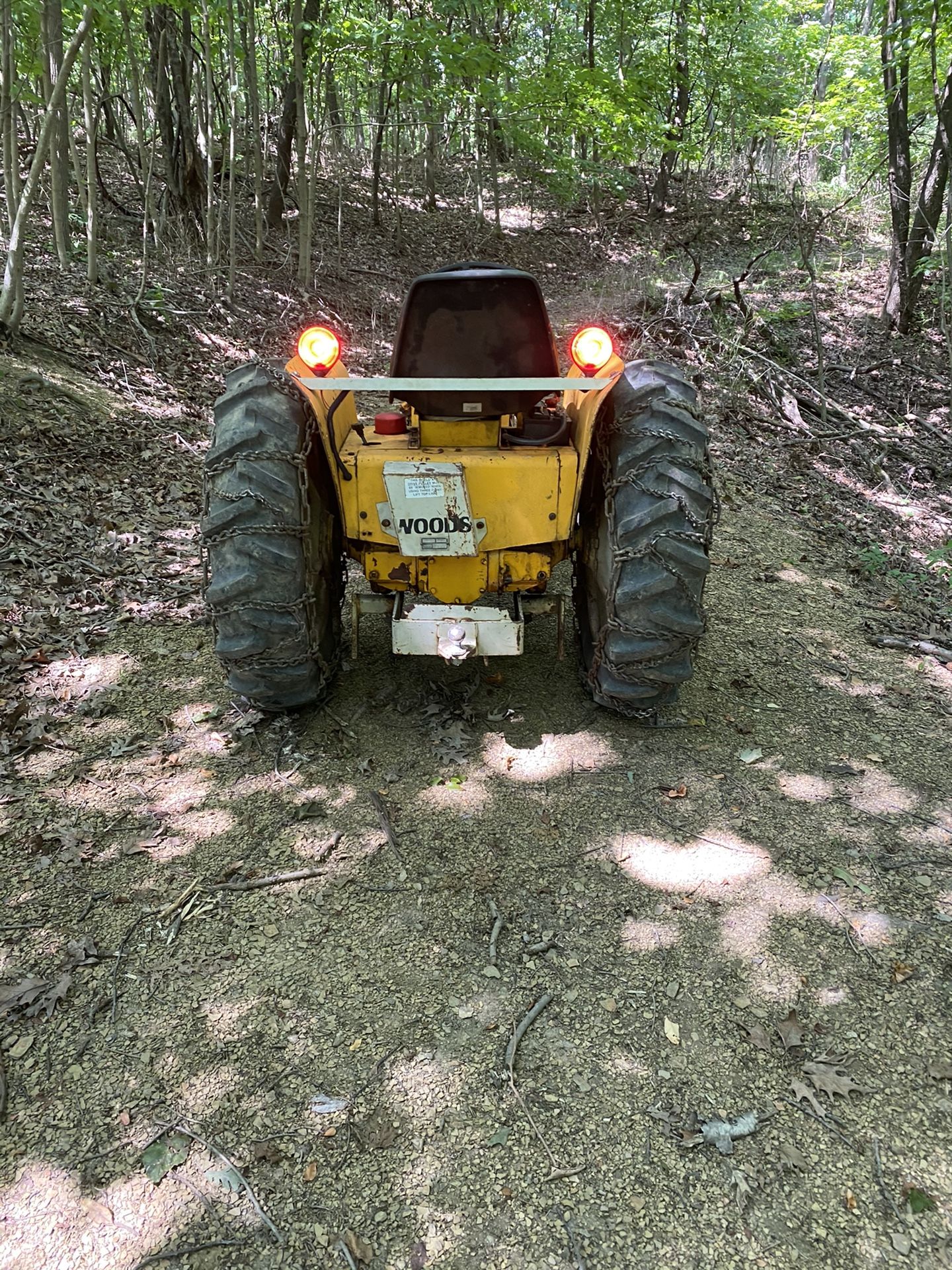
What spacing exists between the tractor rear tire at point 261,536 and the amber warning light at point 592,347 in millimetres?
1074

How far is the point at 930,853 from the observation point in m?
2.72

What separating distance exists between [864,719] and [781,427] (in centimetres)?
513

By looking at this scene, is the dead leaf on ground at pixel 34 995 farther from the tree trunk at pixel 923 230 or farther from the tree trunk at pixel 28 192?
the tree trunk at pixel 923 230

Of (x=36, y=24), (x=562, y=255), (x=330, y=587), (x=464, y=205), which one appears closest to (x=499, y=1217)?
(x=330, y=587)

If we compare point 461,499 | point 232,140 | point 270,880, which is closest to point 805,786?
point 461,499

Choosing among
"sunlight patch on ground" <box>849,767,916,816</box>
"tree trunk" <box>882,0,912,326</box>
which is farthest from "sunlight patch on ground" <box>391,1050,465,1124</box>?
"tree trunk" <box>882,0,912,326</box>

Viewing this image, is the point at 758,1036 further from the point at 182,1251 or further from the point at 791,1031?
the point at 182,1251

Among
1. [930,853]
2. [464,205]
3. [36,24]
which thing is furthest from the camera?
[464,205]

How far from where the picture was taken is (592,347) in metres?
3.15

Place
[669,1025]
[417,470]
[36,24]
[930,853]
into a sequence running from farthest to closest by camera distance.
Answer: [36,24] < [417,470] < [930,853] < [669,1025]

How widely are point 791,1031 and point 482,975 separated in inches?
32.3

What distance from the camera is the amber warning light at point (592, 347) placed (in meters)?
3.13

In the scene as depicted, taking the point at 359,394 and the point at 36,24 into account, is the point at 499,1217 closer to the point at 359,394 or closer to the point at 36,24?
the point at 359,394

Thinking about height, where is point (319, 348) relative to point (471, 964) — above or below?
above
